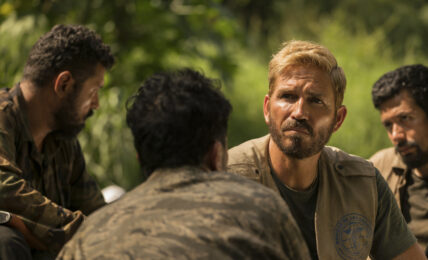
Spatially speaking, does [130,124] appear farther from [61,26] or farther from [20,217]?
[61,26]

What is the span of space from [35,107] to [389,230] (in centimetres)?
180

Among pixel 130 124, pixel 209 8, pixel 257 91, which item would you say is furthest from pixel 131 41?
pixel 130 124

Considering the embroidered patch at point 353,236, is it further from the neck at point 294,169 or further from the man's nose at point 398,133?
the man's nose at point 398,133

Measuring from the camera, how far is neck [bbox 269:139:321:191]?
291 cm

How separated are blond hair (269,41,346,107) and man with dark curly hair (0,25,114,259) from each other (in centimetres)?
92

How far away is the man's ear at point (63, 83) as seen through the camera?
10.2ft

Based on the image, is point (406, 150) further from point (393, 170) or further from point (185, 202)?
point (185, 202)

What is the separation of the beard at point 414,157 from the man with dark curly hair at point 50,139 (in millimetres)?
1844

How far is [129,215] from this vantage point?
1757 mm

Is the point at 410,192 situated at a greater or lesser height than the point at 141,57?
lesser

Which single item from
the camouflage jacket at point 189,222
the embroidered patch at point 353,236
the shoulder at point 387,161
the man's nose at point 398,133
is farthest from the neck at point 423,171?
the camouflage jacket at point 189,222

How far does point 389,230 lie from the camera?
2.96 m

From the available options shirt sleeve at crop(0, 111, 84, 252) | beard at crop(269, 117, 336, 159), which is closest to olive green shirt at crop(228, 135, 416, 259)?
beard at crop(269, 117, 336, 159)

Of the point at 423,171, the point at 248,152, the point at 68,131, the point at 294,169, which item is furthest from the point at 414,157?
the point at 68,131
